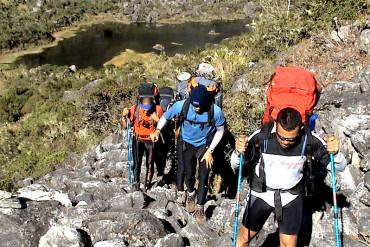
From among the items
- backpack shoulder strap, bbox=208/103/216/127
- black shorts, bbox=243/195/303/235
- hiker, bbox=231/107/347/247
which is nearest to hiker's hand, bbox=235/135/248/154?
hiker, bbox=231/107/347/247

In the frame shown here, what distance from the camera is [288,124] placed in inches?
160

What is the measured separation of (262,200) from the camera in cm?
462

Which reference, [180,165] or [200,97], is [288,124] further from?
[180,165]

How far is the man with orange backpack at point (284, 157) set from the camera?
172 inches

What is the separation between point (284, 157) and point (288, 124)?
433 millimetres

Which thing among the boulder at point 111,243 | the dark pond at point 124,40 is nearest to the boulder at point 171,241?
the boulder at point 111,243

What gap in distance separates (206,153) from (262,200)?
1426 mm

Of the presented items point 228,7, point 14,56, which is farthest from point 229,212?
point 228,7

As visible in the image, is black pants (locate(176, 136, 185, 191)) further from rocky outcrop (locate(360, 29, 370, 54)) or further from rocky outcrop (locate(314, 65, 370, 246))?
rocky outcrop (locate(360, 29, 370, 54))

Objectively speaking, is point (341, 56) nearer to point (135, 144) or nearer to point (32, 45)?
point (135, 144)

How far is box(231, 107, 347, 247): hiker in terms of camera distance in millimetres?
4363

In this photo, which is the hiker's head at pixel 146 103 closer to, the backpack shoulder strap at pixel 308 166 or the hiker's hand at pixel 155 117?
the hiker's hand at pixel 155 117

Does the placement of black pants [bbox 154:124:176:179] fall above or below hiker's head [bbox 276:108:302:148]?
below

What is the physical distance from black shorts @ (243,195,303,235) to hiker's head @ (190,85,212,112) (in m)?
1.43
